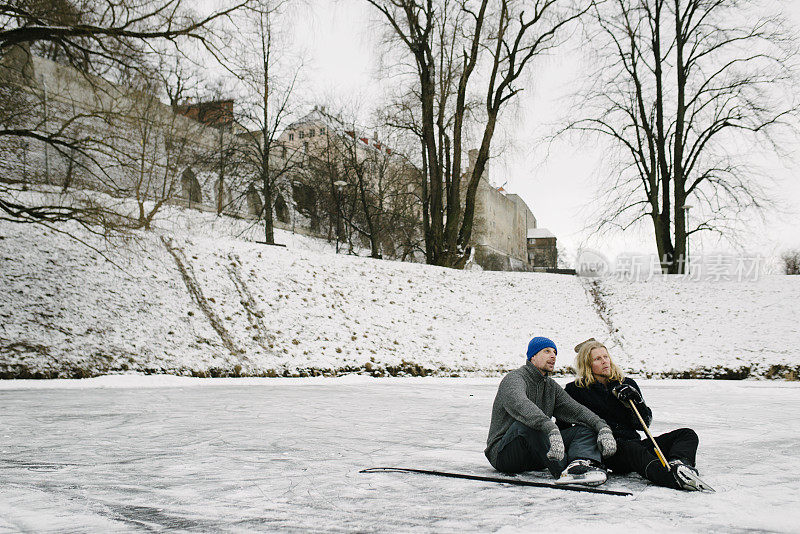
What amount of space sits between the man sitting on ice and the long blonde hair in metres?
0.19

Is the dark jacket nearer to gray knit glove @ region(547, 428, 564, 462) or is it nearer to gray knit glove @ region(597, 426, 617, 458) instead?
gray knit glove @ region(597, 426, 617, 458)

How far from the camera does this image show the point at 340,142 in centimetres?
3522

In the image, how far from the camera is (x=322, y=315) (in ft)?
52.0

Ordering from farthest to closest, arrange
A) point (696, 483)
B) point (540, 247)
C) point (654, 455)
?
point (540, 247) → point (654, 455) → point (696, 483)

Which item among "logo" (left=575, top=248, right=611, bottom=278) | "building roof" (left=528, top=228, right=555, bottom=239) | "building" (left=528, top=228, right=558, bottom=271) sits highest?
"building roof" (left=528, top=228, right=555, bottom=239)

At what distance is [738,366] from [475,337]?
22.2 feet

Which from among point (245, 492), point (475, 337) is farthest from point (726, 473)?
point (475, 337)

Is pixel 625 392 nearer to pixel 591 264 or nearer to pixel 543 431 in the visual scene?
pixel 543 431

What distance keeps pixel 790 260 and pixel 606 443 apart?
7405 cm

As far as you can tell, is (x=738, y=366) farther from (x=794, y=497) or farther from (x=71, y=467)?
(x=71, y=467)

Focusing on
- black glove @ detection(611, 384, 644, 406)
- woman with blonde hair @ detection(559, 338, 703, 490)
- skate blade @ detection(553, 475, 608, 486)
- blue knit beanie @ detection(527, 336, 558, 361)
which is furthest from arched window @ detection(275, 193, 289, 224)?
skate blade @ detection(553, 475, 608, 486)

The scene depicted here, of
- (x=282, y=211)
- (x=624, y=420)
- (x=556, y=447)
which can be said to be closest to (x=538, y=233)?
(x=282, y=211)

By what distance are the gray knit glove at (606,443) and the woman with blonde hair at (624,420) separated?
10.2 inches

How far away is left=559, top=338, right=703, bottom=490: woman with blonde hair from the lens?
3.82m
